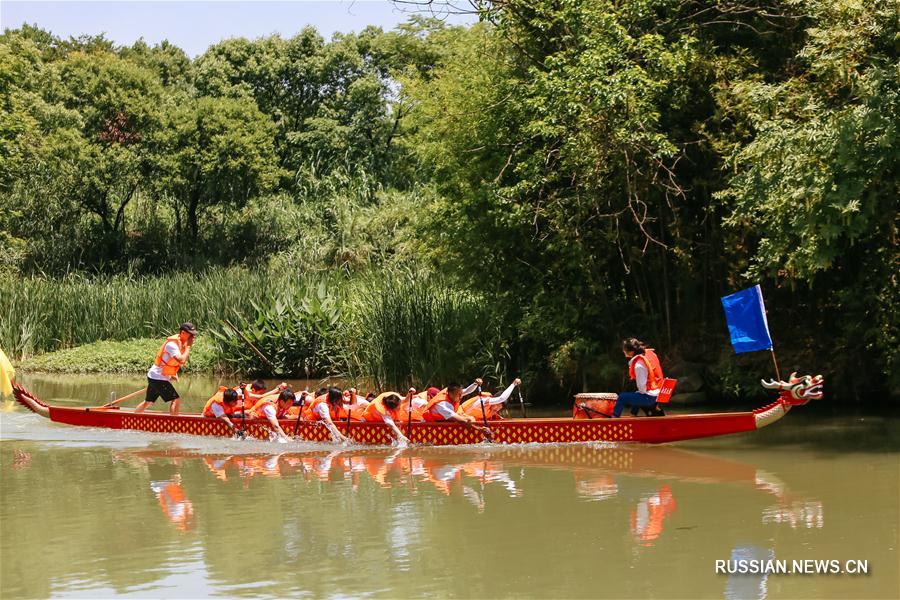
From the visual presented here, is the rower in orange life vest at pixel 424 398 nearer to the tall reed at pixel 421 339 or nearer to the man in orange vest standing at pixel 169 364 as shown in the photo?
the man in orange vest standing at pixel 169 364

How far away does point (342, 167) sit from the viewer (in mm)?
41781

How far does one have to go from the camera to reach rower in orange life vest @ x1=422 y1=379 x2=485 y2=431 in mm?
15852

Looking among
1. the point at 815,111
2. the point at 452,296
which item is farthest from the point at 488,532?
the point at 452,296

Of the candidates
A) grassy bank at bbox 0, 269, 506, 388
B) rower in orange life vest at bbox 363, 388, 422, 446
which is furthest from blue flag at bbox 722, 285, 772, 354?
grassy bank at bbox 0, 269, 506, 388

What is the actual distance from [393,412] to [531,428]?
1948 mm

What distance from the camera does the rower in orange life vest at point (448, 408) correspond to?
15.9 metres

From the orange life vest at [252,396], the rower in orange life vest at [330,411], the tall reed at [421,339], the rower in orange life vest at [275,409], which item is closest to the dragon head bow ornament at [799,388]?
the rower in orange life vest at [330,411]

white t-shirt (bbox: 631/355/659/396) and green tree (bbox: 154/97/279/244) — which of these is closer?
white t-shirt (bbox: 631/355/659/396)

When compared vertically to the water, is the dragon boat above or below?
above

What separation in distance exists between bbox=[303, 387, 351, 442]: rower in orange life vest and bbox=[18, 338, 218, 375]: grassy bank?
34.8 ft

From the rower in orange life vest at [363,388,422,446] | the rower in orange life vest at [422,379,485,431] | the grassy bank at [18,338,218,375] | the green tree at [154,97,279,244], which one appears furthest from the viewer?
the green tree at [154,97,279,244]

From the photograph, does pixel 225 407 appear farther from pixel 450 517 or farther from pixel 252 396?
pixel 450 517

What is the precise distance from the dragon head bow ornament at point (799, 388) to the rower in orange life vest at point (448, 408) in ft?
13.4

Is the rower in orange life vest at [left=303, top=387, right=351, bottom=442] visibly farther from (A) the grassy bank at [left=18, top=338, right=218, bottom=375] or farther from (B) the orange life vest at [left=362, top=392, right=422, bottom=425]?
(A) the grassy bank at [left=18, top=338, right=218, bottom=375]
